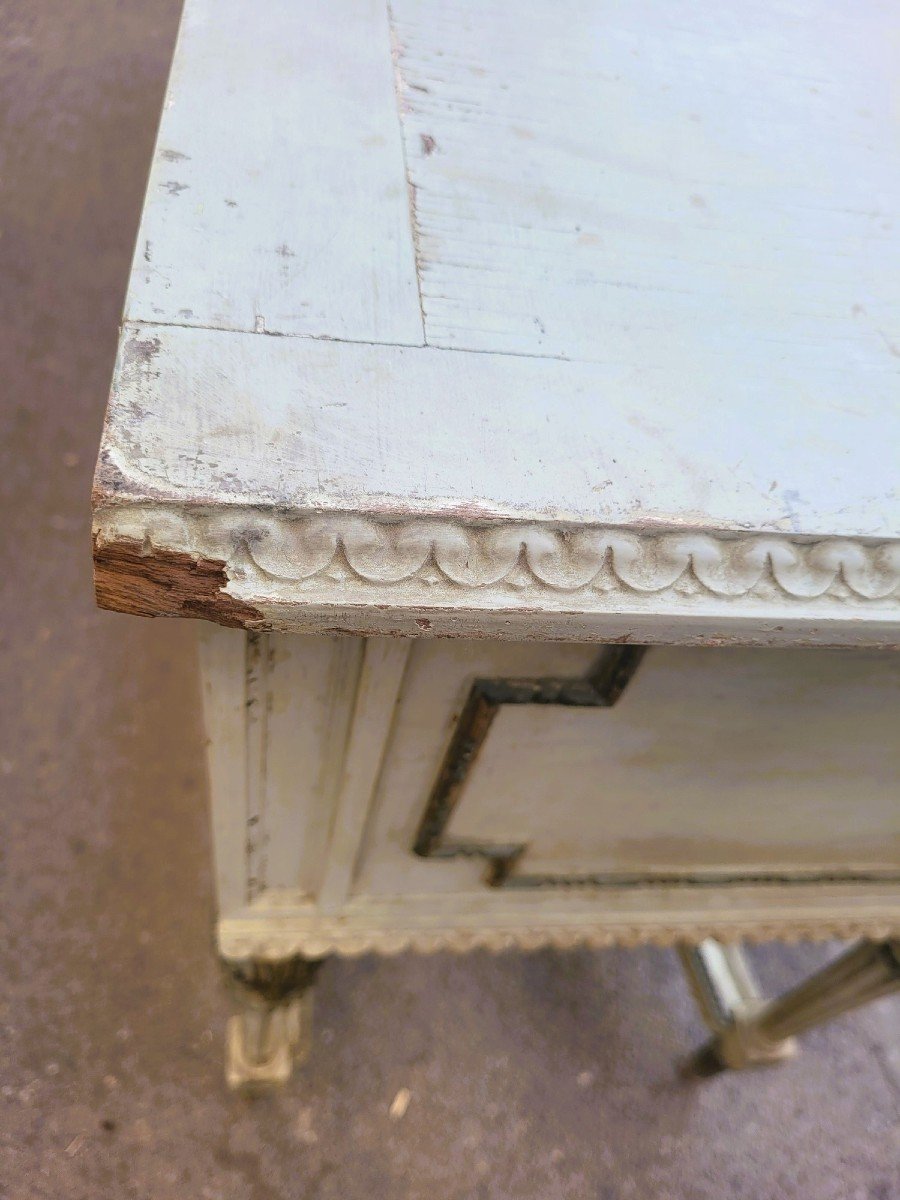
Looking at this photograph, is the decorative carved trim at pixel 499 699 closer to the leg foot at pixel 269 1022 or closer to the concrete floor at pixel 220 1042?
the leg foot at pixel 269 1022

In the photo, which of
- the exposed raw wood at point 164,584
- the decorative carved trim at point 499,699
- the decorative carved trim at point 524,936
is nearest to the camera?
the exposed raw wood at point 164,584

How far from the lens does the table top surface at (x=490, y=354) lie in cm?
24

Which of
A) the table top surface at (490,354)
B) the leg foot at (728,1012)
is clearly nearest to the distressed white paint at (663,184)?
the table top surface at (490,354)

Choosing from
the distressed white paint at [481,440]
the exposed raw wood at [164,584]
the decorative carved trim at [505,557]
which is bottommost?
the exposed raw wood at [164,584]

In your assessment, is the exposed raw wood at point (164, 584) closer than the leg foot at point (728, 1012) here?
Yes

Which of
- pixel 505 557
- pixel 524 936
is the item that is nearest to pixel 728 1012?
pixel 524 936

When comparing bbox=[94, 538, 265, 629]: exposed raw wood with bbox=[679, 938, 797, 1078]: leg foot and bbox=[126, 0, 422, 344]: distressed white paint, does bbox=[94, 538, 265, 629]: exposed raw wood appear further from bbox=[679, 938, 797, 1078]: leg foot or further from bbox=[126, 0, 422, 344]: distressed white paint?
bbox=[679, 938, 797, 1078]: leg foot

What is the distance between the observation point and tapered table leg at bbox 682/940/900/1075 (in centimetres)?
72

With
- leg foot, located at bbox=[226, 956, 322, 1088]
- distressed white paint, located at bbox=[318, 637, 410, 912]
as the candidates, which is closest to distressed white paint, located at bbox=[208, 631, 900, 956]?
distressed white paint, located at bbox=[318, 637, 410, 912]

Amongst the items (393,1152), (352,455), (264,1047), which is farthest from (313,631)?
(393,1152)

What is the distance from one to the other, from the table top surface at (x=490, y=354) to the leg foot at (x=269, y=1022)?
1.46 ft

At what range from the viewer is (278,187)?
324 mm

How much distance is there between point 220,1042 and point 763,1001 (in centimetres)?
60

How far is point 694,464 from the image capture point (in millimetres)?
274
